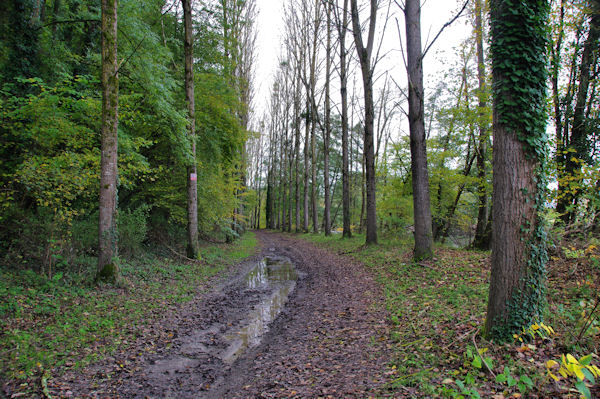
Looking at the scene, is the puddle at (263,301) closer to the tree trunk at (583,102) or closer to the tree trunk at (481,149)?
the tree trunk at (481,149)

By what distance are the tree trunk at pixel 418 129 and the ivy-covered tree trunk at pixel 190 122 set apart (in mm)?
7078

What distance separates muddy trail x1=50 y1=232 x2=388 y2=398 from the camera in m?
3.58

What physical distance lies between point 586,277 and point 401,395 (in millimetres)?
4298

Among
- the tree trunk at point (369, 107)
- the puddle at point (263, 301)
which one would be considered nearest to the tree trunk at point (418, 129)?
the tree trunk at point (369, 107)

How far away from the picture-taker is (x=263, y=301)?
7.29 metres

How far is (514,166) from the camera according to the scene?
3.57m

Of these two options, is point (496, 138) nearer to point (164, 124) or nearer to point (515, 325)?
point (515, 325)

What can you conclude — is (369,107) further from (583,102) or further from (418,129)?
(583,102)

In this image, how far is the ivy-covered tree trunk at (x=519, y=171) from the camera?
3555mm

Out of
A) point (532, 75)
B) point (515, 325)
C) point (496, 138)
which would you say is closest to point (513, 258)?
point (515, 325)

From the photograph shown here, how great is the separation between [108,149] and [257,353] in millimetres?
5473

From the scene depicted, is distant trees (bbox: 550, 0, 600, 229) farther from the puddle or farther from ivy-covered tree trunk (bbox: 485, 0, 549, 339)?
the puddle

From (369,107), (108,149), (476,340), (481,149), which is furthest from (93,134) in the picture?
(481,149)

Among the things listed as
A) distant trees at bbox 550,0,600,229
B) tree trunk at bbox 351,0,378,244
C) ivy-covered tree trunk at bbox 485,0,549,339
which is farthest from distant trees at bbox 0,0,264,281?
distant trees at bbox 550,0,600,229
